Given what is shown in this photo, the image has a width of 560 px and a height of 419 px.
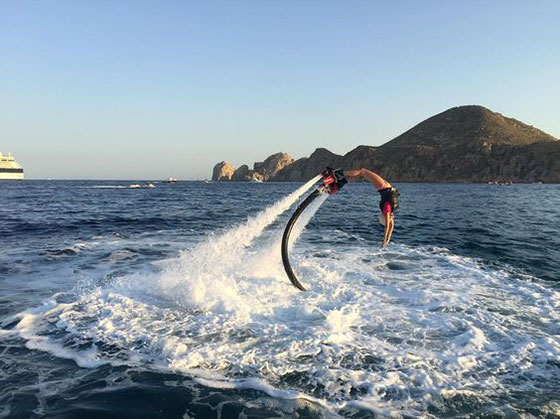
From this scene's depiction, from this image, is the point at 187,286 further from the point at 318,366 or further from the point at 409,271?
the point at 409,271

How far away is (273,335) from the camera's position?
309 inches

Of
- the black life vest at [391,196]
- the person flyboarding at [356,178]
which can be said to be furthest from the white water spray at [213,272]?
the black life vest at [391,196]

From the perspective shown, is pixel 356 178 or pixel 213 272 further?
pixel 213 272

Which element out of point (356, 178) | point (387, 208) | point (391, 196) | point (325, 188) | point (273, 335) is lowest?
point (273, 335)

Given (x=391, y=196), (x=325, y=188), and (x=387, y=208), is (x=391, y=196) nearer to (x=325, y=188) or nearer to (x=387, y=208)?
(x=387, y=208)

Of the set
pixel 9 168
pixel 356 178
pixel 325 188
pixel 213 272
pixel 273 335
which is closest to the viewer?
pixel 273 335

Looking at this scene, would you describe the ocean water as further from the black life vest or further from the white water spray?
the black life vest

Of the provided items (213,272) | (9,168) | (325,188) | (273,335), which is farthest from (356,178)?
(9,168)

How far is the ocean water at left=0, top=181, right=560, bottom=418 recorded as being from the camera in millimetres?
5543

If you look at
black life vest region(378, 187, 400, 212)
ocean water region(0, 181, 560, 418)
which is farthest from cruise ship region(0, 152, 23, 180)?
black life vest region(378, 187, 400, 212)

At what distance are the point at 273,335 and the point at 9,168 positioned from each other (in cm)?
21562

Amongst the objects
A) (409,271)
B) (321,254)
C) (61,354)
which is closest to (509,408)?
(61,354)

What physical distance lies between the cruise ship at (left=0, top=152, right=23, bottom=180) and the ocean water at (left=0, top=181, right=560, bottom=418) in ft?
661

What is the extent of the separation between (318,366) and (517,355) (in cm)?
361
